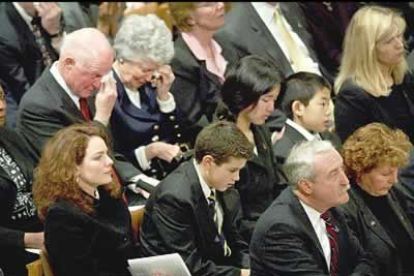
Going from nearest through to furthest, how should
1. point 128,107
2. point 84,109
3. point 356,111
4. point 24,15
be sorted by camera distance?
point 84,109 < point 128,107 < point 356,111 < point 24,15

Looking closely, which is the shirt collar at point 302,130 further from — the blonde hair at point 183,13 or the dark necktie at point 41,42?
the dark necktie at point 41,42

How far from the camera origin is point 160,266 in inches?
136

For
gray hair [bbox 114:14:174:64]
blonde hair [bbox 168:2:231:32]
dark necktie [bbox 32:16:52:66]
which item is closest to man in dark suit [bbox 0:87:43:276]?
gray hair [bbox 114:14:174:64]

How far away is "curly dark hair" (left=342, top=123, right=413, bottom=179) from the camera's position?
376 cm

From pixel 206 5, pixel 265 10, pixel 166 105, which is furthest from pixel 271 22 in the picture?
pixel 166 105

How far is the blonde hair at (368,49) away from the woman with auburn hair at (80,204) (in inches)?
62.4

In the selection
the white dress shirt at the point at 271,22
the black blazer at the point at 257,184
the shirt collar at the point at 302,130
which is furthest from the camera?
the white dress shirt at the point at 271,22

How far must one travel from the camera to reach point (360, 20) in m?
4.64

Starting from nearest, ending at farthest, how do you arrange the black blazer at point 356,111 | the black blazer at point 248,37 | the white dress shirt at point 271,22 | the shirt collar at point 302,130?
the shirt collar at point 302,130
the black blazer at point 356,111
the black blazer at point 248,37
the white dress shirt at point 271,22

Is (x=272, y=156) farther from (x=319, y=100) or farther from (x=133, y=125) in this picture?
(x=133, y=125)

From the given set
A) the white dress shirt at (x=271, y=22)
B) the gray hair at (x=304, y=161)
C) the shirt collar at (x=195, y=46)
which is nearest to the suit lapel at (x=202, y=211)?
the gray hair at (x=304, y=161)

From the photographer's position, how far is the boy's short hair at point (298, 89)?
438 cm

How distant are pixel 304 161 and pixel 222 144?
33 cm

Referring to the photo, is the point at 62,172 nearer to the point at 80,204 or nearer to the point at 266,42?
the point at 80,204
